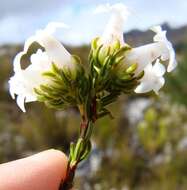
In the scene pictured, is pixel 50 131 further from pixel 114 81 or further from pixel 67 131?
pixel 114 81

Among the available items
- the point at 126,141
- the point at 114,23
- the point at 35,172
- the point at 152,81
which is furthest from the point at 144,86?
the point at 126,141

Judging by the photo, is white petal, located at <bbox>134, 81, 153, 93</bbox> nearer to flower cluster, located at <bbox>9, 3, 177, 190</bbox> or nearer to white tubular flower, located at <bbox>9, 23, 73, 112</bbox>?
flower cluster, located at <bbox>9, 3, 177, 190</bbox>

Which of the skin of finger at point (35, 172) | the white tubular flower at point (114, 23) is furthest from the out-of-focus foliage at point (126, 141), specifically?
the white tubular flower at point (114, 23)

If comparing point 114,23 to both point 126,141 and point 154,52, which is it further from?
point 126,141

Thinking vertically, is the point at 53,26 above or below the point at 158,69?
above

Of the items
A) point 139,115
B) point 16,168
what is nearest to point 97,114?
point 16,168

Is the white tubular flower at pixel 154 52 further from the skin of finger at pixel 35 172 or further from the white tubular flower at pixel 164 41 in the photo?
the skin of finger at pixel 35 172
